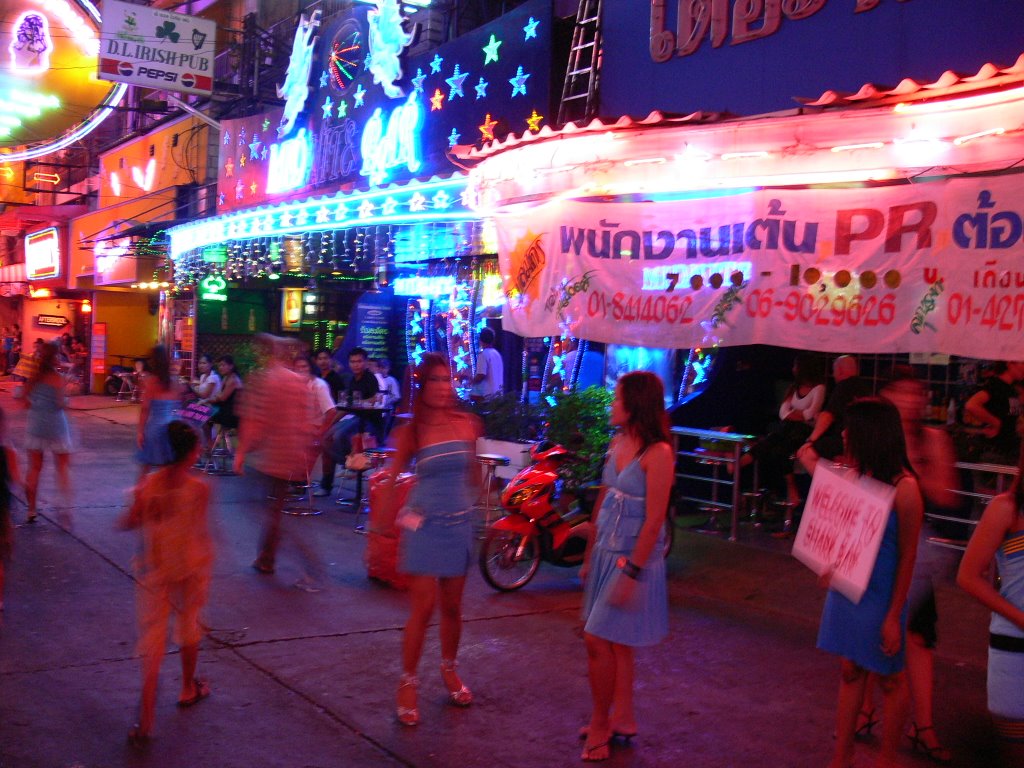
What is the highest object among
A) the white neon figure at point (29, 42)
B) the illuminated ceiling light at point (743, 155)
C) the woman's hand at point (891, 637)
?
the white neon figure at point (29, 42)

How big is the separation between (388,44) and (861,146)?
947 cm

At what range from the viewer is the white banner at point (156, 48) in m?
17.4

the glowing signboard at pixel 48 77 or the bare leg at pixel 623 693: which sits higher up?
the glowing signboard at pixel 48 77

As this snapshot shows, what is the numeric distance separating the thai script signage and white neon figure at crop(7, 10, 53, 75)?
12664mm

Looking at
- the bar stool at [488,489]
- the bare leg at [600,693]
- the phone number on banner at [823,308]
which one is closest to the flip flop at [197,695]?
the bare leg at [600,693]

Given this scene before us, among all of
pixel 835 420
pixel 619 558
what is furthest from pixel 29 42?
pixel 619 558

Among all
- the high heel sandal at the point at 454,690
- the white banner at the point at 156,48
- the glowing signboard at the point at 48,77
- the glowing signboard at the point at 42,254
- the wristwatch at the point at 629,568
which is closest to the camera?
the wristwatch at the point at 629,568

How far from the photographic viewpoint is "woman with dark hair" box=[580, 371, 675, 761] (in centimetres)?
449

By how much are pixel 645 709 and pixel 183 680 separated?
2.40 m

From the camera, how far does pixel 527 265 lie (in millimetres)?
8984

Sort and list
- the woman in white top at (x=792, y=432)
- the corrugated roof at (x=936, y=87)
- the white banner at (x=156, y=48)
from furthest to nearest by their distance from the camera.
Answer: the white banner at (x=156, y=48) < the woman in white top at (x=792, y=432) < the corrugated roof at (x=936, y=87)

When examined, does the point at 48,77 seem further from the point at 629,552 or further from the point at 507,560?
the point at 629,552

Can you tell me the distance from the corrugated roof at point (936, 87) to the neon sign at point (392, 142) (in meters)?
8.17

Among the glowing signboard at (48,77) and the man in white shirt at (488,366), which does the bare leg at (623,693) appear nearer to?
the man in white shirt at (488,366)
